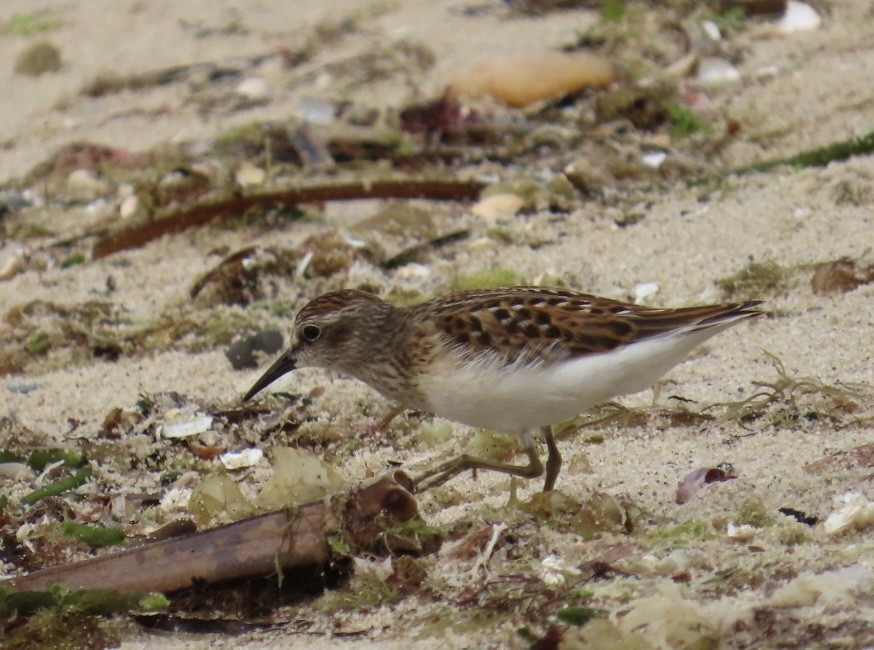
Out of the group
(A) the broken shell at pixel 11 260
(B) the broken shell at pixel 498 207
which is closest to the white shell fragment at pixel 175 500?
(A) the broken shell at pixel 11 260

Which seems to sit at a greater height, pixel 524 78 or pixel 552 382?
pixel 552 382

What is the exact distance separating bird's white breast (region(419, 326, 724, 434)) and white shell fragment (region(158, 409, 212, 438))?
105cm

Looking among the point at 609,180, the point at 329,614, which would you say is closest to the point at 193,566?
the point at 329,614

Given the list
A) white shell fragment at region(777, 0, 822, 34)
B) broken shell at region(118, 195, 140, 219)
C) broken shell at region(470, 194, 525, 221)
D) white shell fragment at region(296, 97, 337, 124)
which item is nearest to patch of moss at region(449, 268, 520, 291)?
broken shell at region(470, 194, 525, 221)

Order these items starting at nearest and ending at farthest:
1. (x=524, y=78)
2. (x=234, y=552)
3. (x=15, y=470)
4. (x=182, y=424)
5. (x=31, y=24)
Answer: (x=234, y=552) → (x=15, y=470) → (x=182, y=424) → (x=524, y=78) → (x=31, y=24)

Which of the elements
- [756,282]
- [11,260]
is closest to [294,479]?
[756,282]

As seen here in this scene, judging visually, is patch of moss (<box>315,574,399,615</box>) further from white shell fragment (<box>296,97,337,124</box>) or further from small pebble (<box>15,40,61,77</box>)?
small pebble (<box>15,40,61,77</box>)

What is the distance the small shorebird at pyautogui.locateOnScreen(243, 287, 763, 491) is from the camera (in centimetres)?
372

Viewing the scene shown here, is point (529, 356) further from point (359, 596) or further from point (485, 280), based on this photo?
point (485, 280)

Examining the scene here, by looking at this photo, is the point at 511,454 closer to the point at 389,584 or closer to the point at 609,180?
the point at 389,584

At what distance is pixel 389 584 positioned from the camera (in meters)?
3.24

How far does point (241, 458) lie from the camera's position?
4402mm

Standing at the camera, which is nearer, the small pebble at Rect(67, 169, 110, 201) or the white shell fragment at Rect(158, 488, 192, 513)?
the white shell fragment at Rect(158, 488, 192, 513)

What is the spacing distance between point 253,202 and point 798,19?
3400mm
